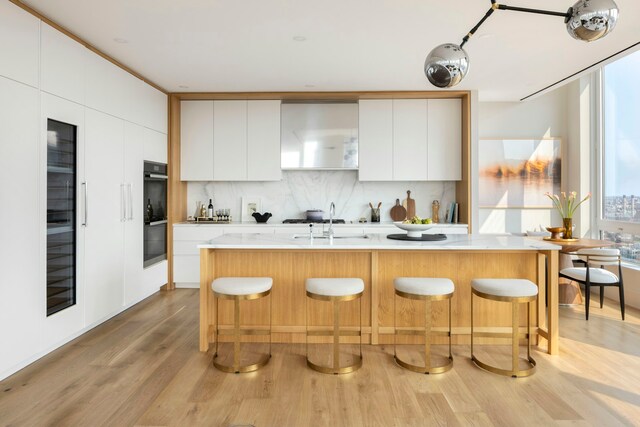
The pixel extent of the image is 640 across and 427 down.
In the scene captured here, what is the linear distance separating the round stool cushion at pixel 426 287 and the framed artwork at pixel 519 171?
3396mm

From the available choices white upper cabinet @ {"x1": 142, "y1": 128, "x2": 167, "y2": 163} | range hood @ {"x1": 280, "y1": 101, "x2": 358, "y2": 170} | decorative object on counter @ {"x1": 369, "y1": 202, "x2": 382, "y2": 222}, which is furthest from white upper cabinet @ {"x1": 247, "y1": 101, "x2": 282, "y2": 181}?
decorative object on counter @ {"x1": 369, "y1": 202, "x2": 382, "y2": 222}

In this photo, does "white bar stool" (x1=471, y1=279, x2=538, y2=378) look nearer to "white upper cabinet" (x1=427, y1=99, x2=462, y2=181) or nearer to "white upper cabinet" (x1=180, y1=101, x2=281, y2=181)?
"white upper cabinet" (x1=427, y1=99, x2=462, y2=181)

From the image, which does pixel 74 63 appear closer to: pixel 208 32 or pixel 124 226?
pixel 208 32

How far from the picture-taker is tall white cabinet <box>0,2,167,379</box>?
9.08 ft

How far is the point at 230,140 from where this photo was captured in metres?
5.53

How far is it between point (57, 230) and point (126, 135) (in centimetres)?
142

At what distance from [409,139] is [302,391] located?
12.4 feet

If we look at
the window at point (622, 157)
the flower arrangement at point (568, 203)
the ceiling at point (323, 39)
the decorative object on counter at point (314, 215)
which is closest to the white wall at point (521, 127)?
the flower arrangement at point (568, 203)

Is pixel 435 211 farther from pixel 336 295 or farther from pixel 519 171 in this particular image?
pixel 336 295

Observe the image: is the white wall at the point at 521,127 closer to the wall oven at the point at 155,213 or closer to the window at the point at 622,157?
the window at the point at 622,157

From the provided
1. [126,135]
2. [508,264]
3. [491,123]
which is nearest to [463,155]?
[491,123]

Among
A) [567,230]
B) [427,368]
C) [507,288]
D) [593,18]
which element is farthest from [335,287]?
[567,230]

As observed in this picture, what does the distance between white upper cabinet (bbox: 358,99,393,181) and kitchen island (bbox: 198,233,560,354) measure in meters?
2.25

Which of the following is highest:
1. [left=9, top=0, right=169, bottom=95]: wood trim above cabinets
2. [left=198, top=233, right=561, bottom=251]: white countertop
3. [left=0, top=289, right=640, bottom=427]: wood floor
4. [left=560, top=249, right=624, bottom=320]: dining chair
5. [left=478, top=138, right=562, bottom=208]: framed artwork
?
[left=9, top=0, right=169, bottom=95]: wood trim above cabinets
